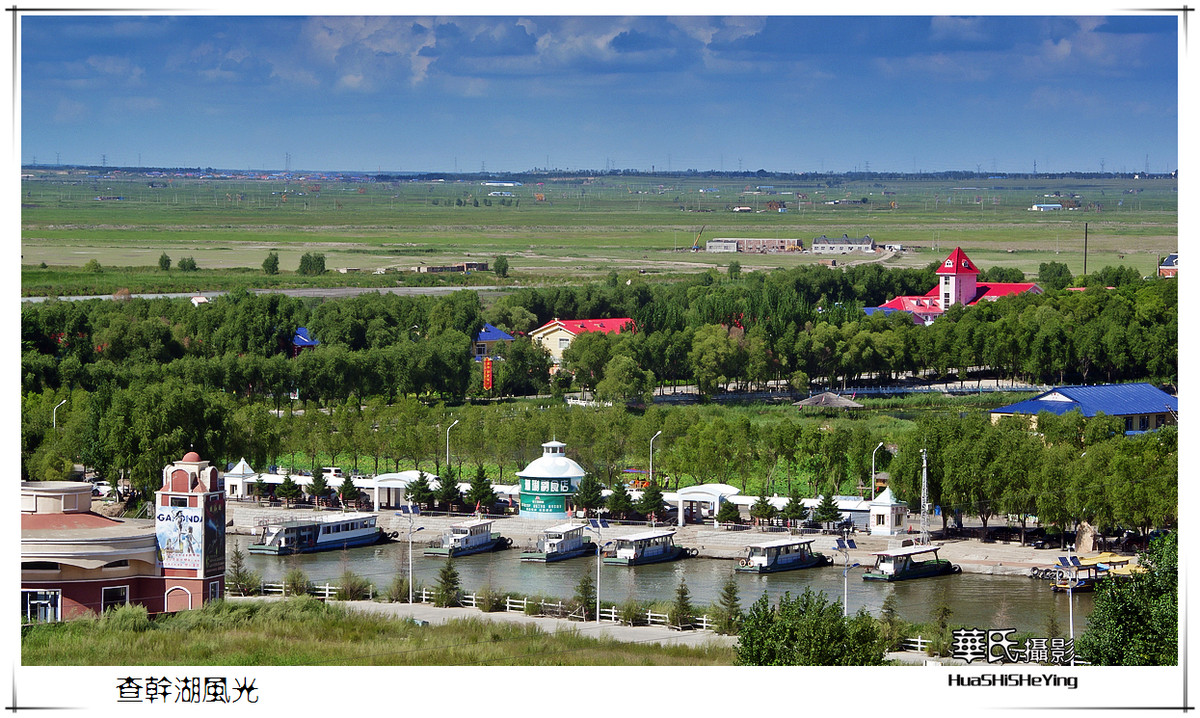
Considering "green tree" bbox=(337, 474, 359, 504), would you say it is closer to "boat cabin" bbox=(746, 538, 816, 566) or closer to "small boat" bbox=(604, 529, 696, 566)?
"small boat" bbox=(604, 529, 696, 566)

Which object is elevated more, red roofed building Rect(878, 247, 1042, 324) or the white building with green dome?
red roofed building Rect(878, 247, 1042, 324)

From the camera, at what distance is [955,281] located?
48.2 m

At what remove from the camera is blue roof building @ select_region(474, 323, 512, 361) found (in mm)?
39688

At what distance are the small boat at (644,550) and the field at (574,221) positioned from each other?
4238 centimetres

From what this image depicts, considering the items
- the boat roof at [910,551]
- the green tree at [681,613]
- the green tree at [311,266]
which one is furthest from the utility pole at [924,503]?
the green tree at [311,266]

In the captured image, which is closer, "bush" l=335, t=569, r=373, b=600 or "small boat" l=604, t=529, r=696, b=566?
"bush" l=335, t=569, r=373, b=600

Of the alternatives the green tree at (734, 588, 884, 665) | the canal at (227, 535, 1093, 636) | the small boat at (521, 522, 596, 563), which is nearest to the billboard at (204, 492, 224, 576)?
the canal at (227, 535, 1093, 636)

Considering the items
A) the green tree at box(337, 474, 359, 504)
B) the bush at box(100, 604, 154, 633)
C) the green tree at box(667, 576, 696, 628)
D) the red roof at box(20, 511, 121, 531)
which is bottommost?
the green tree at box(667, 576, 696, 628)

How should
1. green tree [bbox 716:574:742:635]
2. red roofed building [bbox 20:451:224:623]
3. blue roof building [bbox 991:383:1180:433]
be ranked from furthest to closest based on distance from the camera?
blue roof building [bbox 991:383:1180:433]
green tree [bbox 716:574:742:635]
red roofed building [bbox 20:451:224:623]

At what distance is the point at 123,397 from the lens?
2233 centimetres

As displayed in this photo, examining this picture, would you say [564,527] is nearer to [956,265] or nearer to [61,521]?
[61,521]

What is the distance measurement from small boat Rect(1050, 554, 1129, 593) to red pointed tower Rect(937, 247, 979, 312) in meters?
31.3

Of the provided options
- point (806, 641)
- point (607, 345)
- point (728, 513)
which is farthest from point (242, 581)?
point (607, 345)
